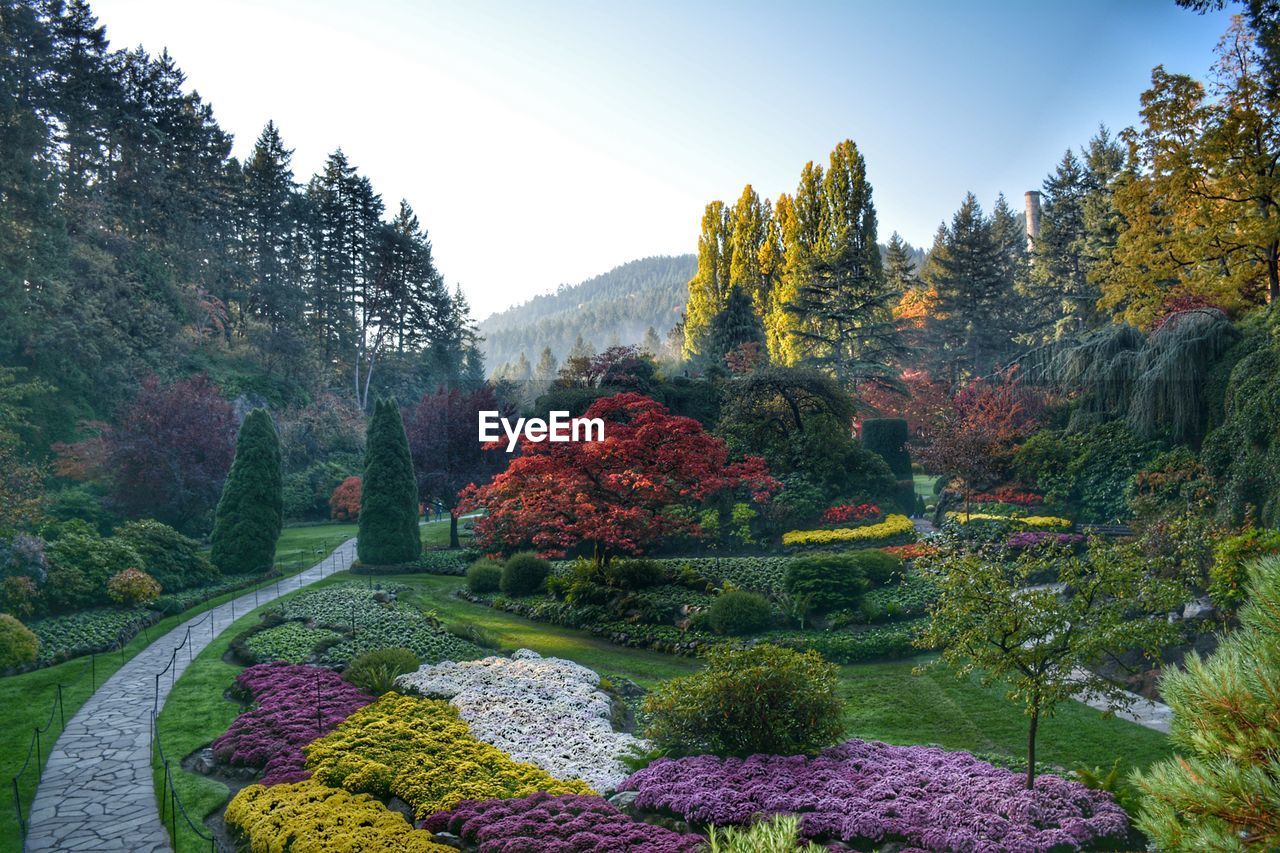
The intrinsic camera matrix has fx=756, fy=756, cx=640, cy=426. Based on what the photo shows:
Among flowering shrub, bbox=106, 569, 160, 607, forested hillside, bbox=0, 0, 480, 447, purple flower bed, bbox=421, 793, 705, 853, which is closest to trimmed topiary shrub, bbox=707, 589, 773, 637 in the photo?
purple flower bed, bbox=421, 793, 705, 853

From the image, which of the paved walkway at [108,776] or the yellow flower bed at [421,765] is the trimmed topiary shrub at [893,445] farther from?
the paved walkway at [108,776]

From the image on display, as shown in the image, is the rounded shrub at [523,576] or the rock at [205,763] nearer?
the rock at [205,763]

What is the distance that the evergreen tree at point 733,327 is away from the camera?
45.2m

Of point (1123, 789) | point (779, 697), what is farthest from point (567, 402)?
point (1123, 789)

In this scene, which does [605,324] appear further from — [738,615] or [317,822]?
[317,822]

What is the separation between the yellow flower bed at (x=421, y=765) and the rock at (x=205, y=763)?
4.22ft

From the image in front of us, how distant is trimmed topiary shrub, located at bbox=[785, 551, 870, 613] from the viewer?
54.4 feet

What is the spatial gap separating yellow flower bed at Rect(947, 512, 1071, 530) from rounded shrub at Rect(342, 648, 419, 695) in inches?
597

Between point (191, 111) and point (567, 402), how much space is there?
32.2m

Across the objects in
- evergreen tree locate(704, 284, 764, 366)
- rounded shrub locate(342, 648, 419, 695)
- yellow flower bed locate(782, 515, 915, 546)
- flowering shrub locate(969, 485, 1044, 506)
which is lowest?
rounded shrub locate(342, 648, 419, 695)

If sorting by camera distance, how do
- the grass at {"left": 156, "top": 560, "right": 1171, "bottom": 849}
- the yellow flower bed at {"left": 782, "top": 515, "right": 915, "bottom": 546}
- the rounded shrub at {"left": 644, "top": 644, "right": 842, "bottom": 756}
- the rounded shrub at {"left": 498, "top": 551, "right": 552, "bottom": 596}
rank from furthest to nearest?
the yellow flower bed at {"left": 782, "top": 515, "right": 915, "bottom": 546} → the rounded shrub at {"left": 498, "top": 551, "right": 552, "bottom": 596} → the grass at {"left": 156, "top": 560, "right": 1171, "bottom": 849} → the rounded shrub at {"left": 644, "top": 644, "right": 842, "bottom": 756}

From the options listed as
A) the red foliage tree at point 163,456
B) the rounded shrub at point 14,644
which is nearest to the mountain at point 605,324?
the red foliage tree at point 163,456

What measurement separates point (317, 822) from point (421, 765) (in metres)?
1.72

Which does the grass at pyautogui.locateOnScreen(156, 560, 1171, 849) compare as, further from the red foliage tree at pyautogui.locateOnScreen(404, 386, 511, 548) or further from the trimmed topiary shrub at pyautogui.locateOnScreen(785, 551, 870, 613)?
the red foliage tree at pyautogui.locateOnScreen(404, 386, 511, 548)
